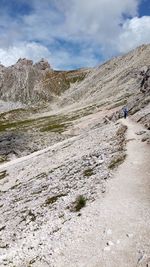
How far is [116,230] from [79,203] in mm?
6948

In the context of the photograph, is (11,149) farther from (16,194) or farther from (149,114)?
(16,194)

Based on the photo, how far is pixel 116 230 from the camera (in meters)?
27.1

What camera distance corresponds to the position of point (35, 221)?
111 ft

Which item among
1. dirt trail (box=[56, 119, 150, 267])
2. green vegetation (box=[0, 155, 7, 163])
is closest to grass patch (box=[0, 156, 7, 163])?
green vegetation (box=[0, 155, 7, 163])

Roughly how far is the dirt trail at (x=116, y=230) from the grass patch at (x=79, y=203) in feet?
3.85

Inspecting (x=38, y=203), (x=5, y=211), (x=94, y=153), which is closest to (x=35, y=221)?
(x=38, y=203)

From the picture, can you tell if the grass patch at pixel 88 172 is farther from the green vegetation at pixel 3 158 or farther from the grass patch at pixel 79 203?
the green vegetation at pixel 3 158

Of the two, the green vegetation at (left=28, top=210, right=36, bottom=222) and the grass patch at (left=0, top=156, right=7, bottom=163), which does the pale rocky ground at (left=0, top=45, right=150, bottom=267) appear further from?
the grass patch at (left=0, top=156, right=7, bottom=163)

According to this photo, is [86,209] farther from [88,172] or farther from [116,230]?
[88,172]

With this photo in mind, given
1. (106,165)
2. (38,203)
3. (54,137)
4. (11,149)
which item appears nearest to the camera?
(38,203)

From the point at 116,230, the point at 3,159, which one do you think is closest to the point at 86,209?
the point at 116,230

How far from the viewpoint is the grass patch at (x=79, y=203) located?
3278cm

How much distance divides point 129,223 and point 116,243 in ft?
8.10

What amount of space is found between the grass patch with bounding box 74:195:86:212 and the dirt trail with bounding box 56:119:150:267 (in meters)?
1.17
